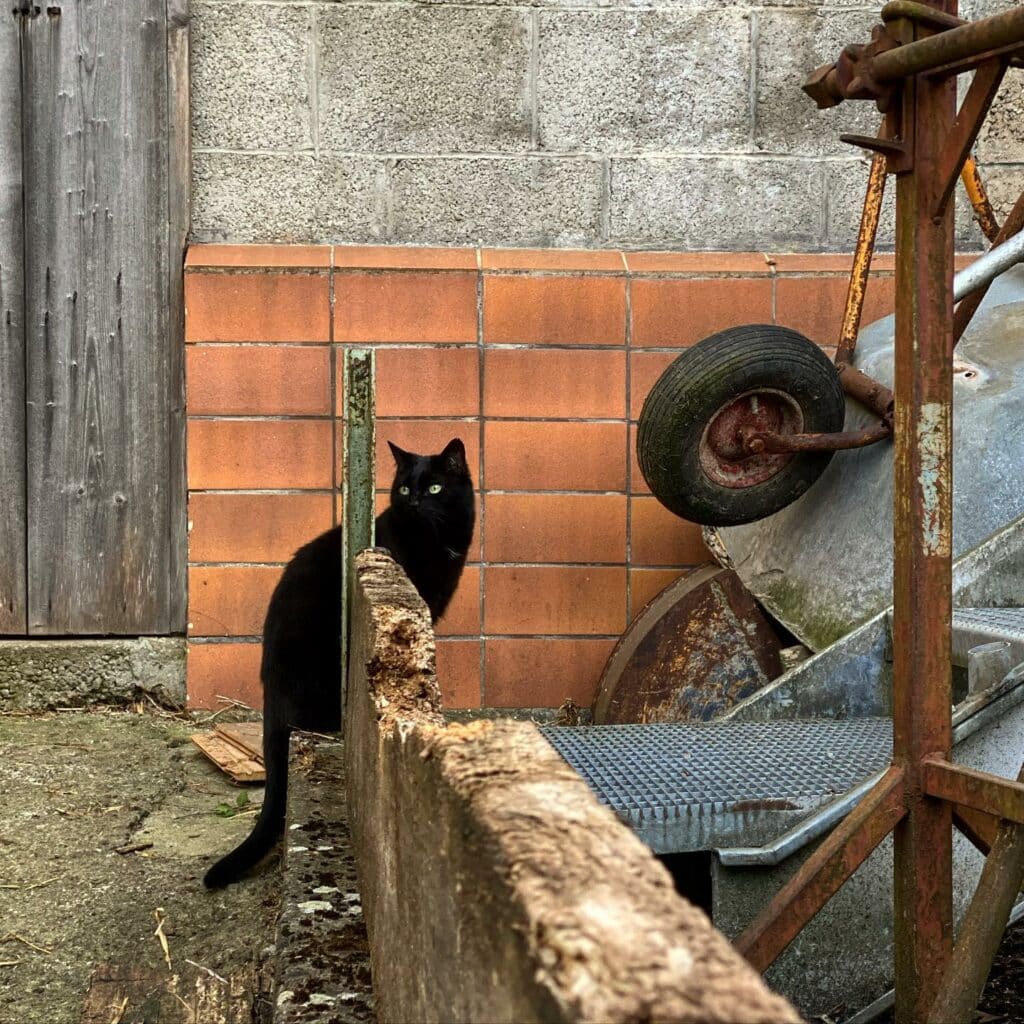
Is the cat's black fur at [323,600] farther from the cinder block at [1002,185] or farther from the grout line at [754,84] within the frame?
the cinder block at [1002,185]

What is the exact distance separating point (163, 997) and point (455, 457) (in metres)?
1.93

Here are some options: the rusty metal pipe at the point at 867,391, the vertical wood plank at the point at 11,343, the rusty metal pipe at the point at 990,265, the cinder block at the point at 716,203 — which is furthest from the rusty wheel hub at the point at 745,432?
the vertical wood plank at the point at 11,343

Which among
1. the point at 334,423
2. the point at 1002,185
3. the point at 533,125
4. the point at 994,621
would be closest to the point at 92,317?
the point at 334,423

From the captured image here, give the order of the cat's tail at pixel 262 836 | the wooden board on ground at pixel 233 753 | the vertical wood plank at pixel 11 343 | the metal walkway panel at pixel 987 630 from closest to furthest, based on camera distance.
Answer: the metal walkway panel at pixel 987 630, the cat's tail at pixel 262 836, the wooden board on ground at pixel 233 753, the vertical wood plank at pixel 11 343

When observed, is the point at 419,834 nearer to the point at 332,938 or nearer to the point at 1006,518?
the point at 332,938

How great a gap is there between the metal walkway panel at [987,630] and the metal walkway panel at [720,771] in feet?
0.82

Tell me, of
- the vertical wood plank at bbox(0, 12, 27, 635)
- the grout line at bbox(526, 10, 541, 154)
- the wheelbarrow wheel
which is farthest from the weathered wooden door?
the wheelbarrow wheel

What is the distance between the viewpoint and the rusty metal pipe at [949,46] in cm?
157

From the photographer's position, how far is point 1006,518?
3.24m

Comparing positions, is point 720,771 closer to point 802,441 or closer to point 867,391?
point 802,441

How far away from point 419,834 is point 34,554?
3262 millimetres

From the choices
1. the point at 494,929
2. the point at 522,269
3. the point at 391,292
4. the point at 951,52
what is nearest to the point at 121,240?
Answer: the point at 391,292

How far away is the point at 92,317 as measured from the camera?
165 inches

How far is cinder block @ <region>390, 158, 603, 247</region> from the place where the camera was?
4.27m
